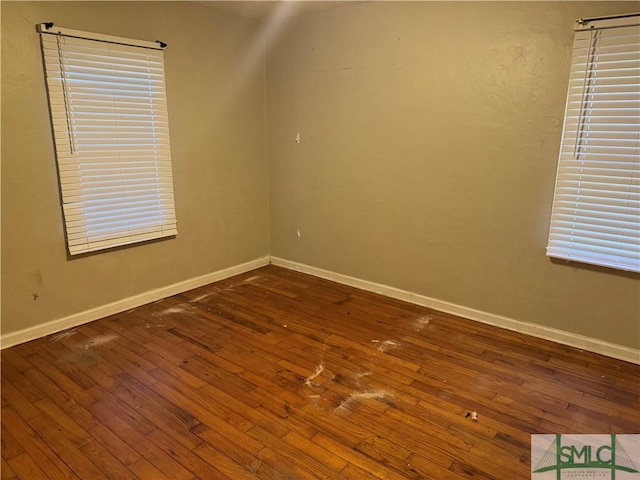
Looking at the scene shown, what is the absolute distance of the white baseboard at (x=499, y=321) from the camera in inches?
110

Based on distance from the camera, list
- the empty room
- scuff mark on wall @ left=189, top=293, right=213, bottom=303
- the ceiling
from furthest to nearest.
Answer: scuff mark on wall @ left=189, top=293, right=213, bottom=303 → the ceiling → the empty room

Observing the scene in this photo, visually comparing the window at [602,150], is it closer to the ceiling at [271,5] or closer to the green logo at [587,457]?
the green logo at [587,457]

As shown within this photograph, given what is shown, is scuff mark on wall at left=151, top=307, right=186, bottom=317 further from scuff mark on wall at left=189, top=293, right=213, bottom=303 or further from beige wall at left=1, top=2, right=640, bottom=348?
beige wall at left=1, top=2, right=640, bottom=348

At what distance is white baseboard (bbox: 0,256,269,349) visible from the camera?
9.61 ft

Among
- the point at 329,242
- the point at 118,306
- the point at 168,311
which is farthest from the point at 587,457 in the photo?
the point at 118,306

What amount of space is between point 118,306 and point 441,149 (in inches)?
111

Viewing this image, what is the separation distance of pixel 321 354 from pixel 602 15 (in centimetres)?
267

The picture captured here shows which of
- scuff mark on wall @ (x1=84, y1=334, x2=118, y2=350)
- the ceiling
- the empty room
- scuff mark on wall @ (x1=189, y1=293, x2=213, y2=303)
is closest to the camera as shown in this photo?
the empty room

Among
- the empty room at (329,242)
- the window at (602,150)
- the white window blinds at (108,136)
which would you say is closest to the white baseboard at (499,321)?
the empty room at (329,242)

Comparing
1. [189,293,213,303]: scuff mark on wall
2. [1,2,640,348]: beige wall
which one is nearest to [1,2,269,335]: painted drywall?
[1,2,640,348]: beige wall

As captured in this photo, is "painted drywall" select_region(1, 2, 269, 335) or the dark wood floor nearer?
the dark wood floor

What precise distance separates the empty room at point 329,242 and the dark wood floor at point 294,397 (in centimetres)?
2

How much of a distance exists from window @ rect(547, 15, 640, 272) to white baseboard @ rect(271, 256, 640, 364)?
1.81 feet

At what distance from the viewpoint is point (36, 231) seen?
2922 mm
